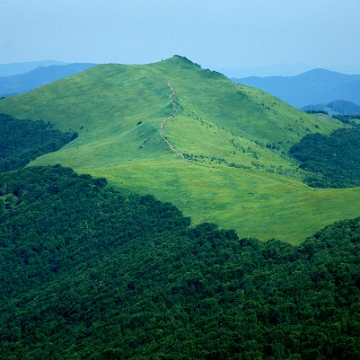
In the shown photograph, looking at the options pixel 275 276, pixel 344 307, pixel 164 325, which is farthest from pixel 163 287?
pixel 344 307

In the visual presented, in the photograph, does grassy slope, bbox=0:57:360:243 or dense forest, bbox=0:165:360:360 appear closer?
dense forest, bbox=0:165:360:360

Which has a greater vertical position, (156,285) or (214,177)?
(214,177)

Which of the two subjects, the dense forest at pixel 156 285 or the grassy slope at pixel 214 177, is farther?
the grassy slope at pixel 214 177

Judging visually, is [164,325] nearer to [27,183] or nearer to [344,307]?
[344,307]

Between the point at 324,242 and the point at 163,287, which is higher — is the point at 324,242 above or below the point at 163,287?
above

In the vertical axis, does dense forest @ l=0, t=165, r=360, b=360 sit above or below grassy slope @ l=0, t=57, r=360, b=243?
below

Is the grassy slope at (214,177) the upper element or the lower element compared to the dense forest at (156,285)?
upper

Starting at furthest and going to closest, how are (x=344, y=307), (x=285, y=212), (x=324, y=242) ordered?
1. (x=285, y=212)
2. (x=324, y=242)
3. (x=344, y=307)

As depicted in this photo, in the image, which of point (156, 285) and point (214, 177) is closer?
point (156, 285)
